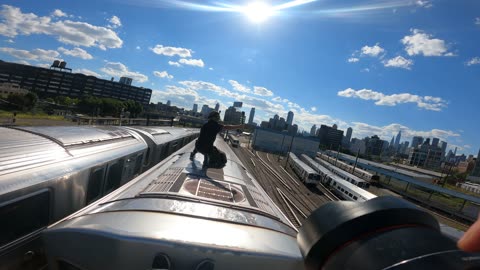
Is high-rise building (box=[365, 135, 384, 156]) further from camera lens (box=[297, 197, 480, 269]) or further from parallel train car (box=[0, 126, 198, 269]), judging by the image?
camera lens (box=[297, 197, 480, 269])

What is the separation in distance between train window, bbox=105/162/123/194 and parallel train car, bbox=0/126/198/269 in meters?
0.03

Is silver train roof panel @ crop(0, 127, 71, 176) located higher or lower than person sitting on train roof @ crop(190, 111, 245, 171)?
lower

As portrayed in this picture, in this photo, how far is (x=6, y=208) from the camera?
4078 millimetres

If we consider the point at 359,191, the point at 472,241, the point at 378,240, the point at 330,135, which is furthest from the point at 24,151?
the point at 330,135

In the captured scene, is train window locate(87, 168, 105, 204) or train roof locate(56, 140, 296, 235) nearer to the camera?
train roof locate(56, 140, 296, 235)

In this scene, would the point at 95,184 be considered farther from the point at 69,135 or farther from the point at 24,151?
the point at 24,151

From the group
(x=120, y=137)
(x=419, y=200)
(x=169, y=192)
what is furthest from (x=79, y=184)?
(x=419, y=200)

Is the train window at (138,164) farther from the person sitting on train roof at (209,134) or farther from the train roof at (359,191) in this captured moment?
the train roof at (359,191)

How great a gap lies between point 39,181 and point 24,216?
564 millimetres

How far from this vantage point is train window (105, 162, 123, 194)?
307 inches

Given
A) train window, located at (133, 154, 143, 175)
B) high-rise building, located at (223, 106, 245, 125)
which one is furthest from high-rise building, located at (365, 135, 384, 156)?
train window, located at (133, 154, 143, 175)

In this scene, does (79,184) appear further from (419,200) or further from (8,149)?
(419,200)

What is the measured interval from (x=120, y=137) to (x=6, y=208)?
6.06m

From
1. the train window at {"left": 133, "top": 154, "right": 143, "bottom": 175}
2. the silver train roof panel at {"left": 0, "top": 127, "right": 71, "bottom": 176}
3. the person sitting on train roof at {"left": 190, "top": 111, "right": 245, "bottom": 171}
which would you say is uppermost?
the person sitting on train roof at {"left": 190, "top": 111, "right": 245, "bottom": 171}
